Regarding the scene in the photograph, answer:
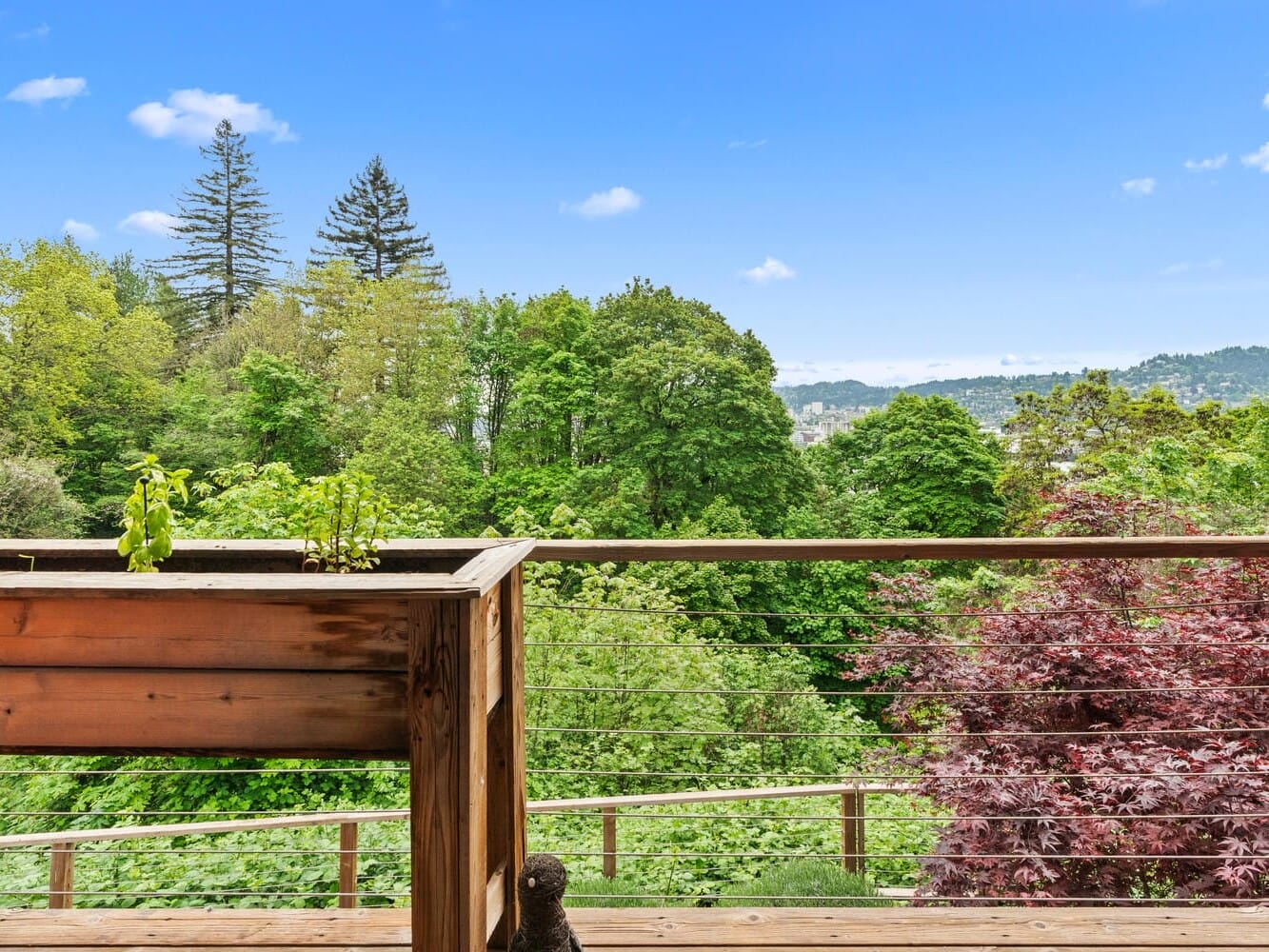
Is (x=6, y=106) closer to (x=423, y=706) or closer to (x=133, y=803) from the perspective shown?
(x=133, y=803)

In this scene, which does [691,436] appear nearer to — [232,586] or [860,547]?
[860,547]

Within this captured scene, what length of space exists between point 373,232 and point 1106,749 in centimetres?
1829

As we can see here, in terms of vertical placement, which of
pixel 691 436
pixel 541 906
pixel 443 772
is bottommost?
pixel 541 906

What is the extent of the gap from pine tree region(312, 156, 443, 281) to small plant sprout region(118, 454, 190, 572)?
17.1 metres

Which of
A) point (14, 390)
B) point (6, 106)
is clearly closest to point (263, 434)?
point (14, 390)

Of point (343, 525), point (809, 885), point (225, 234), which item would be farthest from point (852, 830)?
point (225, 234)

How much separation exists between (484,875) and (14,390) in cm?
1640

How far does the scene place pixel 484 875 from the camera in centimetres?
114

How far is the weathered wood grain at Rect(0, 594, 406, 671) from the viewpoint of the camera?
1.03 metres

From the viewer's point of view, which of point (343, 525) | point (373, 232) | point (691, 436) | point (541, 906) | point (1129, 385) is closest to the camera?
point (541, 906)

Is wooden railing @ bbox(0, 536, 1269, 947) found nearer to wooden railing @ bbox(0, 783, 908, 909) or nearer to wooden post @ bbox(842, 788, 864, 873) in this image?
wooden railing @ bbox(0, 783, 908, 909)

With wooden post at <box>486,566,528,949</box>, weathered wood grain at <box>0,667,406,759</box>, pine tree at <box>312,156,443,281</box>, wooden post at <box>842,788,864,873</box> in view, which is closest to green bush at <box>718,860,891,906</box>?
wooden post at <box>842,788,864,873</box>

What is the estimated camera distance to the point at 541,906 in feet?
3.84

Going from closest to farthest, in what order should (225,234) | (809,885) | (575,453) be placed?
(809,885), (575,453), (225,234)
